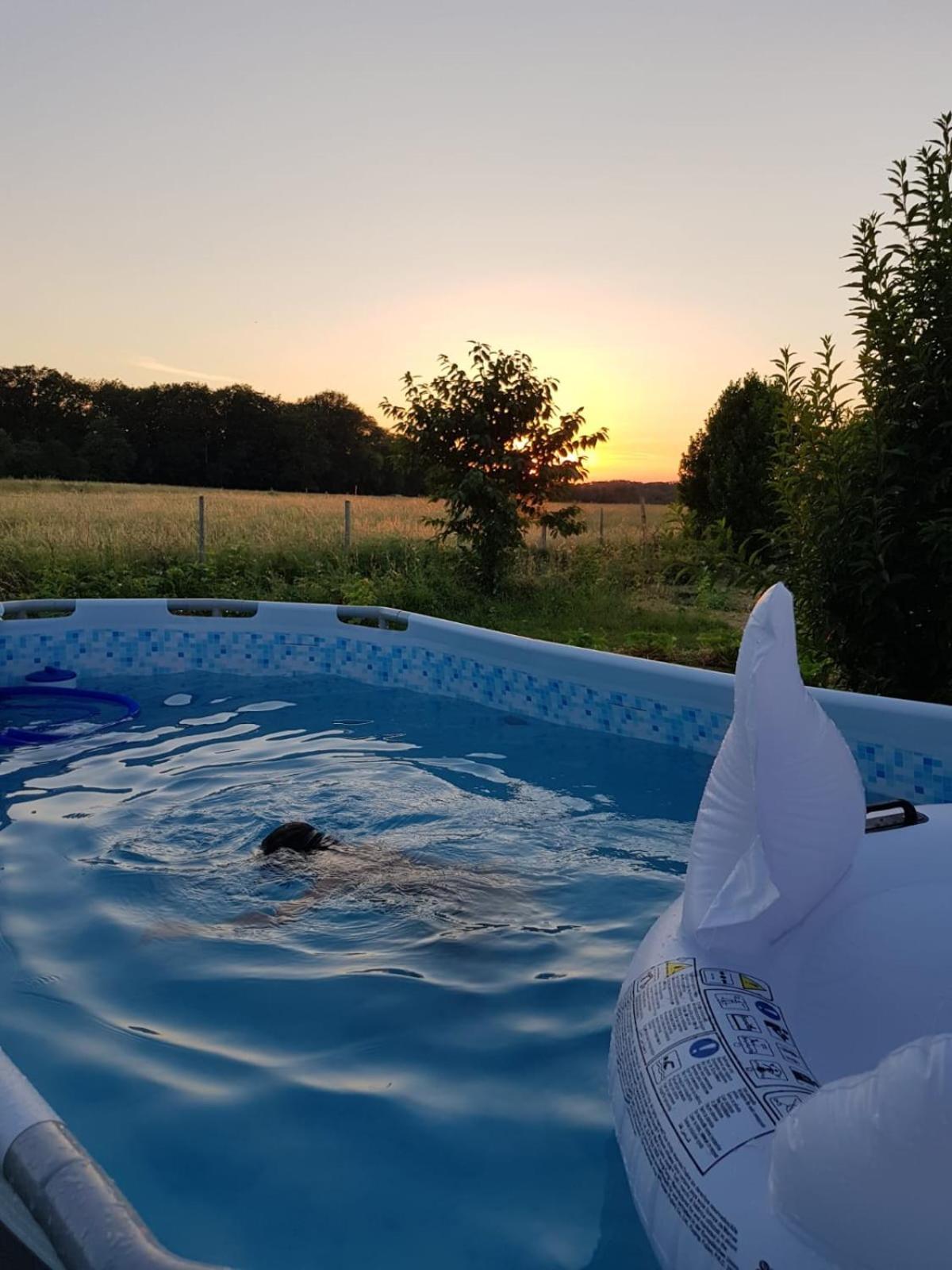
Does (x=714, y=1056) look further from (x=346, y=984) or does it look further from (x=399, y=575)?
(x=399, y=575)

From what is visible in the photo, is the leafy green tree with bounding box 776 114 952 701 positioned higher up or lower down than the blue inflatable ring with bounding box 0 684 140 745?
higher up

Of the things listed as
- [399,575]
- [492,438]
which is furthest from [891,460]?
[399,575]

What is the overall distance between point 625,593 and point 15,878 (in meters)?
7.31

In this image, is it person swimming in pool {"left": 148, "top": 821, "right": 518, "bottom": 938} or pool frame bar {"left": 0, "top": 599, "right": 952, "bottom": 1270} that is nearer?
pool frame bar {"left": 0, "top": 599, "right": 952, "bottom": 1270}

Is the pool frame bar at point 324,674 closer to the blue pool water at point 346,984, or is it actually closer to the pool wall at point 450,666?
Answer: the pool wall at point 450,666

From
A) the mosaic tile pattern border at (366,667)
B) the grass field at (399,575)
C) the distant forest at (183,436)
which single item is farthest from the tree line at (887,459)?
the distant forest at (183,436)

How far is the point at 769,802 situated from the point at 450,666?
15.7ft

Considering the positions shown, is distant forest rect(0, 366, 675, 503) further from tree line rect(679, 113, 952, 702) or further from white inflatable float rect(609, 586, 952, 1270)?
white inflatable float rect(609, 586, 952, 1270)

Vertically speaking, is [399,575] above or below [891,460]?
below

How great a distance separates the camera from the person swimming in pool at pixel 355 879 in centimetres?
332

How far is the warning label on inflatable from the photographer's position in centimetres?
151

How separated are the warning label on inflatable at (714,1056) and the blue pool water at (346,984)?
0.46 m

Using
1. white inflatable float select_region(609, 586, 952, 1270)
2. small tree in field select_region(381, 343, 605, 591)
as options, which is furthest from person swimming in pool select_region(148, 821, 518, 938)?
small tree in field select_region(381, 343, 605, 591)

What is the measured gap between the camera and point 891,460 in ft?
16.2
